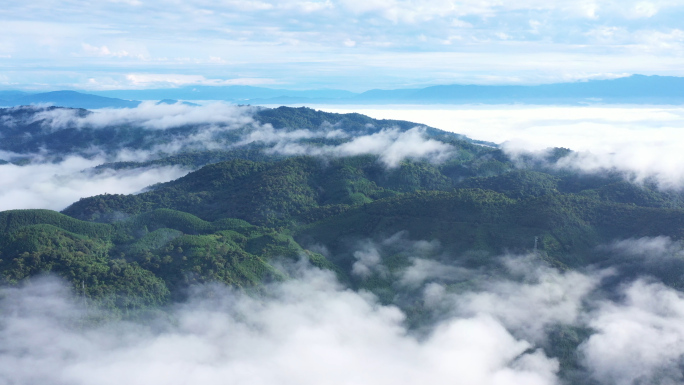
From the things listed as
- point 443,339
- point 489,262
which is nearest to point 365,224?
point 489,262

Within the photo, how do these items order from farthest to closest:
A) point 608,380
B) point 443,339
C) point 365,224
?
point 365,224
point 443,339
point 608,380

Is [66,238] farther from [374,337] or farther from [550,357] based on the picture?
[550,357]

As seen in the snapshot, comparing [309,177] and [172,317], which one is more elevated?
[309,177]

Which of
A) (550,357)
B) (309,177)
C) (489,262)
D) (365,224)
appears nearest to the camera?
(550,357)

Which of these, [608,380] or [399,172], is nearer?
[608,380]

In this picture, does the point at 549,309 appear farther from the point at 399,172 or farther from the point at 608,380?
the point at 399,172

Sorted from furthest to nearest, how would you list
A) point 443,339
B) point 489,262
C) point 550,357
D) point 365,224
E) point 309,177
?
1. point 309,177
2. point 365,224
3. point 489,262
4. point 443,339
5. point 550,357

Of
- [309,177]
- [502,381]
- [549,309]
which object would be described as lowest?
[502,381]

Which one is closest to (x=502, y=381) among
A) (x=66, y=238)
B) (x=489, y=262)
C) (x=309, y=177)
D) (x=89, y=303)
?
(x=489, y=262)

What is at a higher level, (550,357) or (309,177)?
(309,177)
